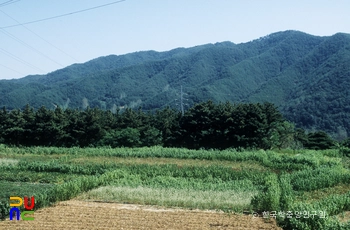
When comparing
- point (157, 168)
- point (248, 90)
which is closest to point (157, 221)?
point (157, 168)

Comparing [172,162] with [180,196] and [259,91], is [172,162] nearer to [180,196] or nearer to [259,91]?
[180,196]

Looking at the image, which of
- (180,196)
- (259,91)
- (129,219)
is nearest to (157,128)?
(180,196)

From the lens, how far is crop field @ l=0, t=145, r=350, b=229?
1366 centimetres

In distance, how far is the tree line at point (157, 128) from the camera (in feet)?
153

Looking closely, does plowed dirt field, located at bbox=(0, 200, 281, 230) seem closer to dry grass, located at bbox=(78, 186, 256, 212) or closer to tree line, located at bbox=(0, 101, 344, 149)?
dry grass, located at bbox=(78, 186, 256, 212)

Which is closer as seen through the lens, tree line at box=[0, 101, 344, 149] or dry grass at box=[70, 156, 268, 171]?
dry grass at box=[70, 156, 268, 171]

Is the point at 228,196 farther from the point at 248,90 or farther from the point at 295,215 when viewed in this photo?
the point at 248,90

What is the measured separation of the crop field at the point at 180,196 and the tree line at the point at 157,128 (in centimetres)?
1583

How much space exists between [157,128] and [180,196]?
127ft

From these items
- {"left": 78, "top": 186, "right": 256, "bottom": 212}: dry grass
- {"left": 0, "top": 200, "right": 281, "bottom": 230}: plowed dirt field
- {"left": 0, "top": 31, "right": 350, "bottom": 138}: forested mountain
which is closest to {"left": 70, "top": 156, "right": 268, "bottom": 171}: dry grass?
{"left": 78, "top": 186, "right": 256, "bottom": 212}: dry grass

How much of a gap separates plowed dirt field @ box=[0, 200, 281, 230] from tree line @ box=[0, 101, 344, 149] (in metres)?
31.2

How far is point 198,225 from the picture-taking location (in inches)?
531

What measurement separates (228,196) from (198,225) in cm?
478

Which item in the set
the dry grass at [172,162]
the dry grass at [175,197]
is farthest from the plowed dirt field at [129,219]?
the dry grass at [172,162]
